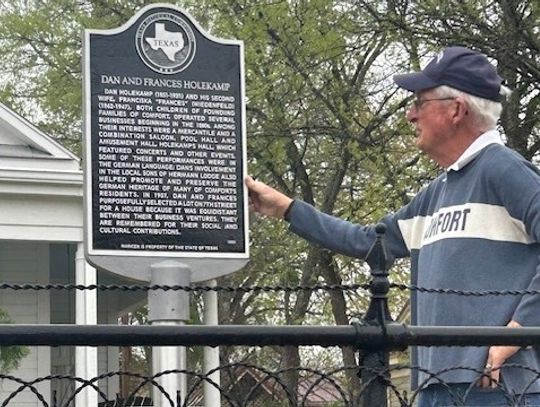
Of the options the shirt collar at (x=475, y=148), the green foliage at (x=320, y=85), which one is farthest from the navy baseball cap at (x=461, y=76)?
the green foliage at (x=320, y=85)

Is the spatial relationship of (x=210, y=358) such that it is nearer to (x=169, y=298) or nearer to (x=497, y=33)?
(x=169, y=298)

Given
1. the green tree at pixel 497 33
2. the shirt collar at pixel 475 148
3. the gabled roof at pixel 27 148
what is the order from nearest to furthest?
the shirt collar at pixel 475 148, the green tree at pixel 497 33, the gabled roof at pixel 27 148

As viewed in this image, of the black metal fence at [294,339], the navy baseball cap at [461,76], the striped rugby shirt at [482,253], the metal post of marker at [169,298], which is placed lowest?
the black metal fence at [294,339]

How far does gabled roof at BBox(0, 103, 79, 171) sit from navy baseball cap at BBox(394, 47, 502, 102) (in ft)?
32.3

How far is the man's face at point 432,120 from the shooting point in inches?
132

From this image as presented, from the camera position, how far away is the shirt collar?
3.29 meters

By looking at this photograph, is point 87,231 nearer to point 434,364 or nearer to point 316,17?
point 434,364

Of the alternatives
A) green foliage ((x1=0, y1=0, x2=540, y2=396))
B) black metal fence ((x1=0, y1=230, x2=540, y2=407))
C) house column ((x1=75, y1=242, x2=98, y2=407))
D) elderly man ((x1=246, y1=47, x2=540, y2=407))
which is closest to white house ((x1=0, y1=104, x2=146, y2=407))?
house column ((x1=75, y1=242, x2=98, y2=407))

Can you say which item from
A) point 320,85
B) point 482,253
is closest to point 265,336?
point 482,253

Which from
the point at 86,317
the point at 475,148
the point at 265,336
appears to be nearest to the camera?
the point at 265,336

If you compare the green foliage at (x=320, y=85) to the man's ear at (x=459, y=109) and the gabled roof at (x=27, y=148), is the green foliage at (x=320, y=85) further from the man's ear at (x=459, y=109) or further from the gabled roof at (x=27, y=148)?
the man's ear at (x=459, y=109)

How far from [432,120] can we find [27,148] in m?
10.4

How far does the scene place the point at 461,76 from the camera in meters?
3.35

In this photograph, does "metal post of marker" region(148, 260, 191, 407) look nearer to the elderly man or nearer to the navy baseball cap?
the elderly man
